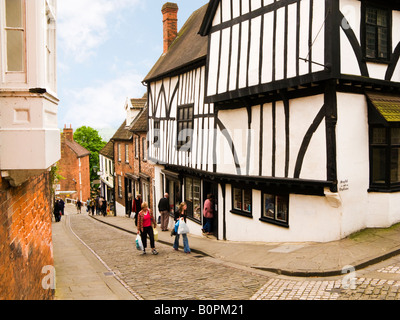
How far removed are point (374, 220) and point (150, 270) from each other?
A: 606 cm

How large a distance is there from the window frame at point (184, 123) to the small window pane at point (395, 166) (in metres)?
7.90

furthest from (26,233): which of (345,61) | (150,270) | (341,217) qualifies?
(345,61)

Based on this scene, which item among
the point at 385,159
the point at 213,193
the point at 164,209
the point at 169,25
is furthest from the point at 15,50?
the point at 169,25

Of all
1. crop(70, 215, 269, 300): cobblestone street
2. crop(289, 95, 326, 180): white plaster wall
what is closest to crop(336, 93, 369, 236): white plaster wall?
crop(289, 95, 326, 180): white plaster wall

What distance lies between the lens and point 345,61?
945cm

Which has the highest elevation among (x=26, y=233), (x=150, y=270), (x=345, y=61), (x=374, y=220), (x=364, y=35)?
(x=364, y=35)

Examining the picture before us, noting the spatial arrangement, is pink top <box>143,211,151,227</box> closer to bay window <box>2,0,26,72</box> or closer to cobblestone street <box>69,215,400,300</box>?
cobblestone street <box>69,215,400,300</box>

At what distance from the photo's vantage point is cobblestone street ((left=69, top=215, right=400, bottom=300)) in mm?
6738

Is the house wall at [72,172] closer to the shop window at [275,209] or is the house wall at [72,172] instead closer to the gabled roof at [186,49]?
the gabled roof at [186,49]

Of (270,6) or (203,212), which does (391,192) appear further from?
(203,212)

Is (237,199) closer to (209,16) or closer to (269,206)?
(269,206)

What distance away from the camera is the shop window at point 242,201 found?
41.6 ft

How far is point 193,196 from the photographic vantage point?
1675 cm

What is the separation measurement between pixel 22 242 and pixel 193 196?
12.1 meters
